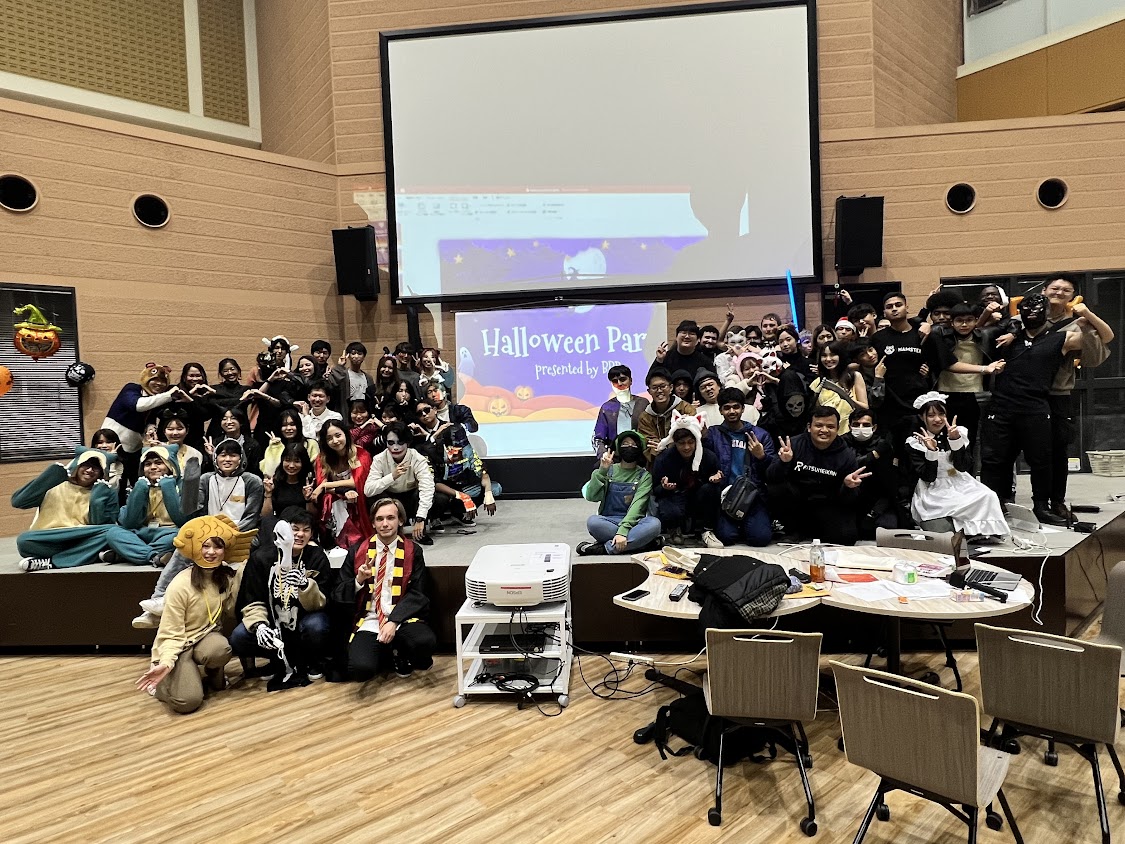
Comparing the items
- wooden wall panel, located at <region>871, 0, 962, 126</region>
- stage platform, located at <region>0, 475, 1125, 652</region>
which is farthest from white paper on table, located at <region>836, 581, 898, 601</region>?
wooden wall panel, located at <region>871, 0, 962, 126</region>

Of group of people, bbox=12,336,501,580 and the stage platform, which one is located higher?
group of people, bbox=12,336,501,580

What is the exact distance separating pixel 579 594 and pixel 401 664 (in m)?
1.13

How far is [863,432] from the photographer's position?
4.36m

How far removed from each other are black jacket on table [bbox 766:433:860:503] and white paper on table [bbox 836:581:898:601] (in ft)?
3.79

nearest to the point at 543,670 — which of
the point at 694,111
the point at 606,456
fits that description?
the point at 606,456

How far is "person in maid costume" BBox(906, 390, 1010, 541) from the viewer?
4.09 m

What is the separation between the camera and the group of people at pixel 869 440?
4211 millimetres

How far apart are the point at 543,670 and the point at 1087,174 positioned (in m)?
7.48

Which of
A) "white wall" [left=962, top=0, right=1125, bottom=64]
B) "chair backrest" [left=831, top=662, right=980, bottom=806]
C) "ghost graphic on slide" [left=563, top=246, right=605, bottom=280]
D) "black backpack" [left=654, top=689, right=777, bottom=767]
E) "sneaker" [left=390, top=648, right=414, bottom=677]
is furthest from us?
"white wall" [left=962, top=0, right=1125, bottom=64]

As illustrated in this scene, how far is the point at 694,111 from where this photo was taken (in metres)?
6.94

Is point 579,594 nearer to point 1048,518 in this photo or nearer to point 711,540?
point 711,540

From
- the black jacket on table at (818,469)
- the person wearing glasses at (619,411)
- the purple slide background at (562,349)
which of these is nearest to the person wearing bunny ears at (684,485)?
the black jacket on table at (818,469)

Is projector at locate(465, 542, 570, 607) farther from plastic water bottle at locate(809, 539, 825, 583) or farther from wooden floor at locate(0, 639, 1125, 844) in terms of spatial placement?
plastic water bottle at locate(809, 539, 825, 583)

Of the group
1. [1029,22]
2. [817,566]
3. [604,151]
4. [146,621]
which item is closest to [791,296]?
[604,151]
